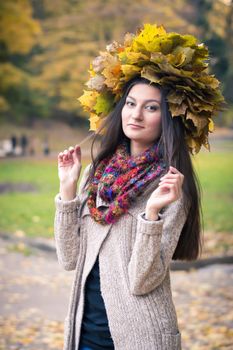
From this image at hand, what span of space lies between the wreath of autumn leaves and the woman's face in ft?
0.17

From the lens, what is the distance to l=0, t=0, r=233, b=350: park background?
879cm

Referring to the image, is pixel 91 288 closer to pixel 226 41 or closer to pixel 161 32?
pixel 161 32

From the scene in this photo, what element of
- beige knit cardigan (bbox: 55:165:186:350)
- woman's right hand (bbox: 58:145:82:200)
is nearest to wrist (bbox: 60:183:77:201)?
woman's right hand (bbox: 58:145:82:200)

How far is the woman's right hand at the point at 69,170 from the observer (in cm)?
212

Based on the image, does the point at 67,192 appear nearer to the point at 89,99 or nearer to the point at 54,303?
the point at 89,99

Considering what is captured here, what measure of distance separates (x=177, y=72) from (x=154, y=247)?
0.63m

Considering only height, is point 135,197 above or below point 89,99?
below

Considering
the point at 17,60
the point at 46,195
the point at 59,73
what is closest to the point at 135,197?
the point at 46,195

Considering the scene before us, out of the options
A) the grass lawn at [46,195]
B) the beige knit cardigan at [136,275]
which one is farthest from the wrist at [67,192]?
the grass lawn at [46,195]

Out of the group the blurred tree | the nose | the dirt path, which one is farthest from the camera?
the blurred tree

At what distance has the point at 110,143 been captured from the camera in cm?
217

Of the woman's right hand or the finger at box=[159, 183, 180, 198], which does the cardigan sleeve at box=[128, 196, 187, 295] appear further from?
the woman's right hand

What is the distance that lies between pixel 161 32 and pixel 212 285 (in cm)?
428

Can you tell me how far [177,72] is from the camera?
6.50 feet
